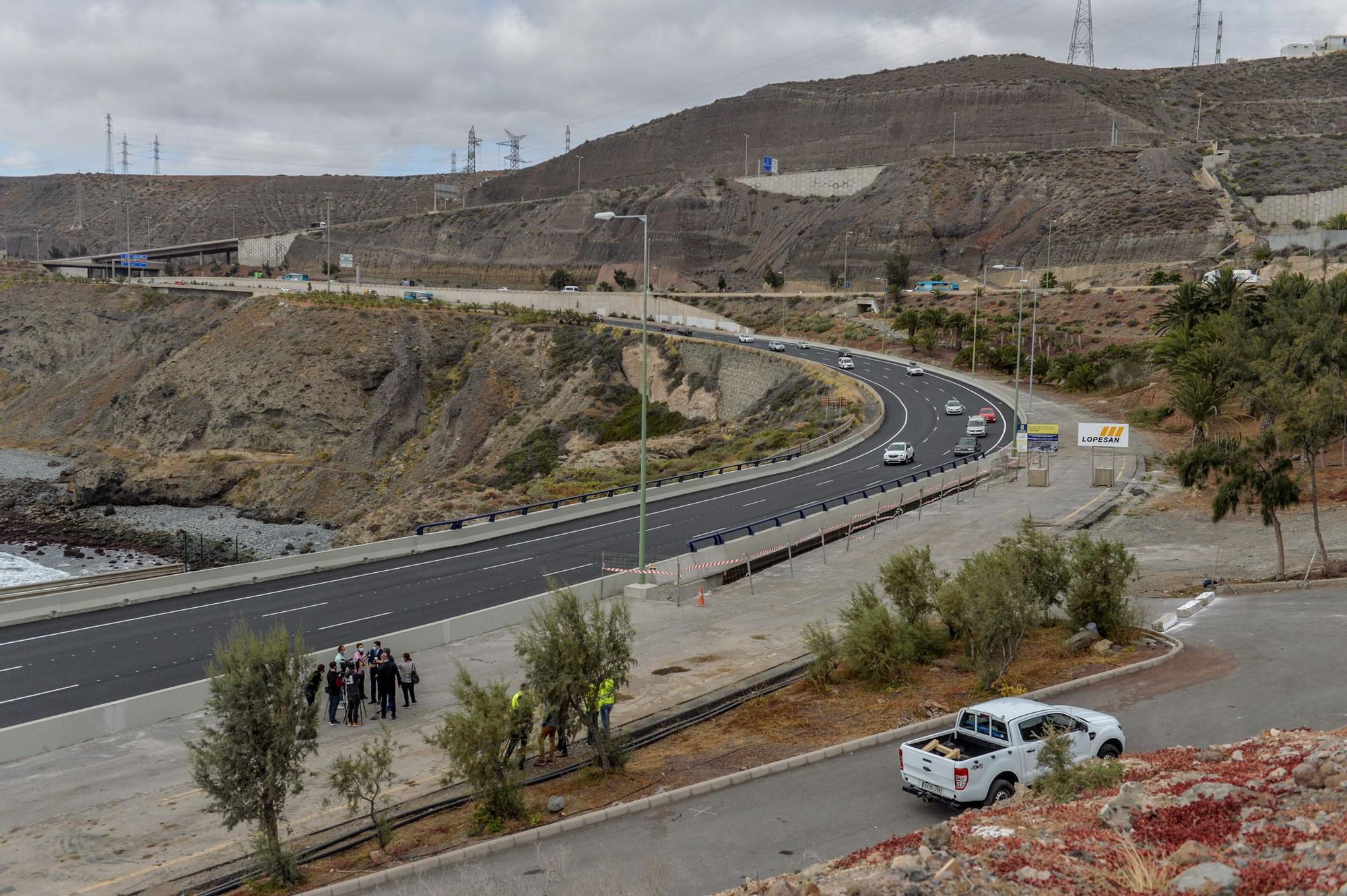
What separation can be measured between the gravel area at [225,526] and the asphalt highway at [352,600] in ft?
83.8

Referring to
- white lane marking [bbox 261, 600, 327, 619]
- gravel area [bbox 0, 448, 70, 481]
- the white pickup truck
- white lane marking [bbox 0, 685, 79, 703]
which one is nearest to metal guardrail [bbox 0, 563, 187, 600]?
white lane marking [bbox 261, 600, 327, 619]

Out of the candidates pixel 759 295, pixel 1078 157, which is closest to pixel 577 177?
pixel 759 295

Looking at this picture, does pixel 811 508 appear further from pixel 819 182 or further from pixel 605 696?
pixel 819 182

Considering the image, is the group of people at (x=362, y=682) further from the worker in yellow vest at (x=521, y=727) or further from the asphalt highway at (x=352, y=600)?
the worker in yellow vest at (x=521, y=727)

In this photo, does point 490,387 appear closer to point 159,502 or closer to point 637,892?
point 159,502

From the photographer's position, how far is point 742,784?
1470 cm

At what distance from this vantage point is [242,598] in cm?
2717

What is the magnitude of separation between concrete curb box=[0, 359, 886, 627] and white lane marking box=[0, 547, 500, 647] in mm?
1146

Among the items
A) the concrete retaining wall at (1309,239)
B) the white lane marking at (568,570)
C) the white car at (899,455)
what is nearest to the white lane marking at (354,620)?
the white lane marking at (568,570)

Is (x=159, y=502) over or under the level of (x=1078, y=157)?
under

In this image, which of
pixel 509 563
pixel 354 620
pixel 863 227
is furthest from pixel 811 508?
pixel 863 227

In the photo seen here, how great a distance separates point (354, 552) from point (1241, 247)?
86.8 m

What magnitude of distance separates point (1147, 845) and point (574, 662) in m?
8.27

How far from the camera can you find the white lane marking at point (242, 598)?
77.8 ft
